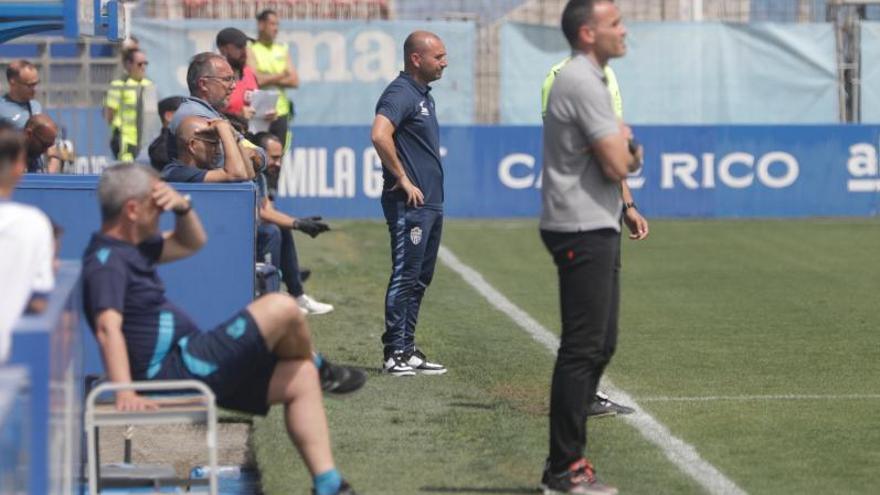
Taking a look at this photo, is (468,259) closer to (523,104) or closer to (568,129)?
(523,104)

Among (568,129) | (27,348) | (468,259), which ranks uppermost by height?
(568,129)

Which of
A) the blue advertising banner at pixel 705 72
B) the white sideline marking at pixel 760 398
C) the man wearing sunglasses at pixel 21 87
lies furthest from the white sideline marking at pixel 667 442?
the blue advertising banner at pixel 705 72

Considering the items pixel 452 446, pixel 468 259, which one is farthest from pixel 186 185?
pixel 468 259

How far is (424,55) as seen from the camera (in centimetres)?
1024

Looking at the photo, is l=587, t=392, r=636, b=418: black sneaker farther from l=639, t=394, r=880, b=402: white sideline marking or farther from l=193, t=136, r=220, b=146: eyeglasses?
l=193, t=136, r=220, b=146: eyeglasses

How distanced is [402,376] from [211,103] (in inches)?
72.2

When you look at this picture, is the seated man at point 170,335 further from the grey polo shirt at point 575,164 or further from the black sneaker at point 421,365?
the black sneaker at point 421,365

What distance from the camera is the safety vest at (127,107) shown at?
1947 cm

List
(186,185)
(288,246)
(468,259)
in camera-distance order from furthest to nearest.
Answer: (468,259) < (288,246) < (186,185)

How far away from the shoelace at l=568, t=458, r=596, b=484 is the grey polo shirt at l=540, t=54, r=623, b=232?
2.90 feet

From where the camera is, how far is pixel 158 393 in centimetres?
699

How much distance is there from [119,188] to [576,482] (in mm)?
2006

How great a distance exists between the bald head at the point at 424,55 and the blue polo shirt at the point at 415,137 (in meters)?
0.07

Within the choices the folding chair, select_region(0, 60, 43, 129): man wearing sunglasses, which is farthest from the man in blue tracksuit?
select_region(0, 60, 43, 129): man wearing sunglasses
